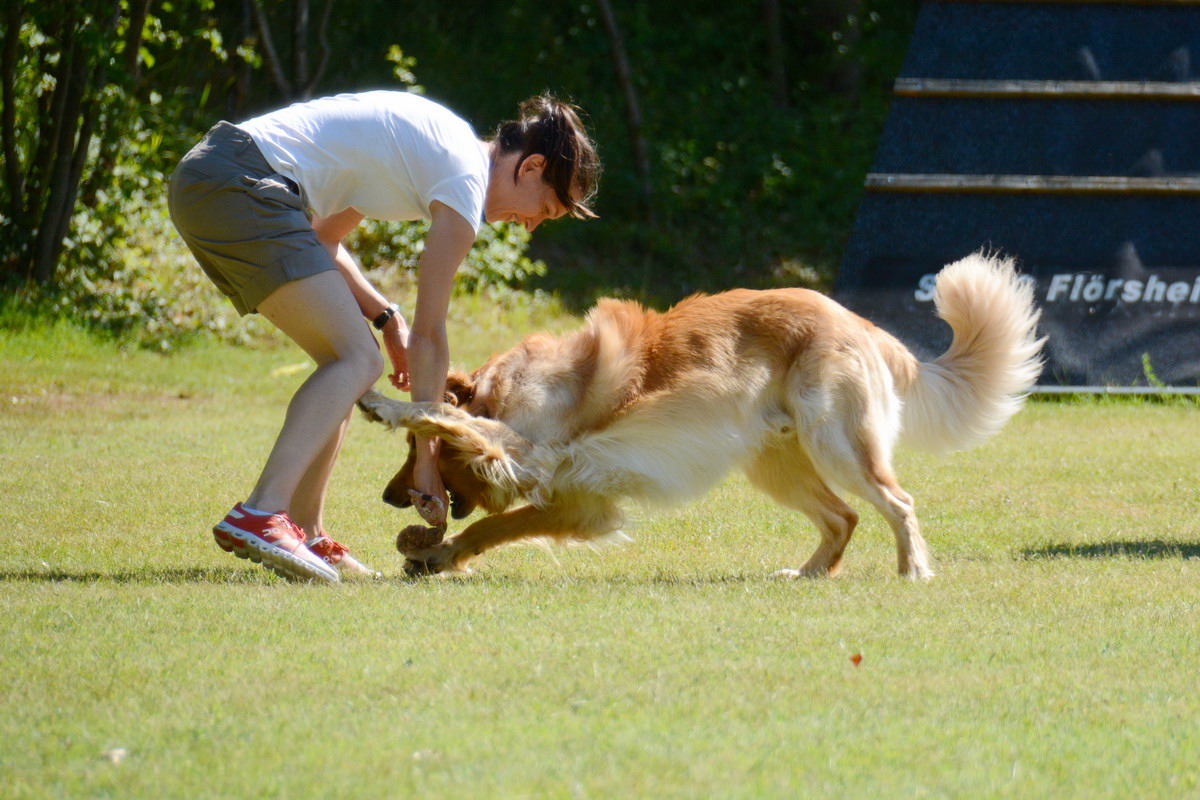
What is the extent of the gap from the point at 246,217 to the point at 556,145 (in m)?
1.11

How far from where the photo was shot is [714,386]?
5273 mm

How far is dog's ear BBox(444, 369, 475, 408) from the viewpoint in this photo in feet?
17.0

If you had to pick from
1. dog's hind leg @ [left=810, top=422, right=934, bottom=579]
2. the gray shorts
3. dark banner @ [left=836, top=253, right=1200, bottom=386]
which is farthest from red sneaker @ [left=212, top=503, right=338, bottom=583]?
dark banner @ [left=836, top=253, right=1200, bottom=386]

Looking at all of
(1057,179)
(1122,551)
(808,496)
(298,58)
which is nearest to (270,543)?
(808,496)

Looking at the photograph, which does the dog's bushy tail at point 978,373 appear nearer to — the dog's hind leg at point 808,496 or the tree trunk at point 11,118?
the dog's hind leg at point 808,496

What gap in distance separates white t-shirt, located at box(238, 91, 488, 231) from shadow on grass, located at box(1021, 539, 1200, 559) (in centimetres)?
269

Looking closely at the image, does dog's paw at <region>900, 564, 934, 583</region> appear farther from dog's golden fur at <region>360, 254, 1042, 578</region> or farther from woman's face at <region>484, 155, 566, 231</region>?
woman's face at <region>484, 155, 566, 231</region>

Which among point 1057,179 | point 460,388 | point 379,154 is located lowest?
point 460,388

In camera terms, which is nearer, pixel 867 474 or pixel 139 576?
Answer: pixel 139 576

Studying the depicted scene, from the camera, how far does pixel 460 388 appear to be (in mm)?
→ 5219

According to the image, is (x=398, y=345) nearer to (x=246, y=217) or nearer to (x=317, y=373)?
(x=317, y=373)

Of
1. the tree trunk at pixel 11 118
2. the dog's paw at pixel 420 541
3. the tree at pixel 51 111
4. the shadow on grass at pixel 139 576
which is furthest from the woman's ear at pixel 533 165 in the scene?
the tree trunk at pixel 11 118

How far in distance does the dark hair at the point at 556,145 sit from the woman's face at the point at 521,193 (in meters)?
0.02

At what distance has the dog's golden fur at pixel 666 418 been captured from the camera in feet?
16.9
